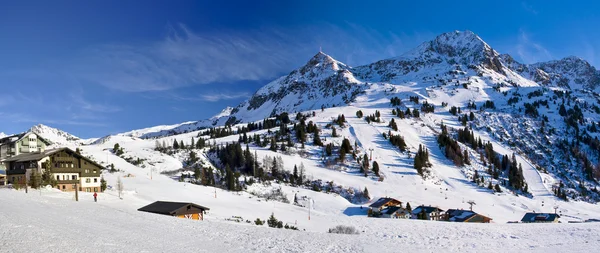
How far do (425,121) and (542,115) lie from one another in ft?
216

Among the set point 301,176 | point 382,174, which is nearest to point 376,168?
point 382,174

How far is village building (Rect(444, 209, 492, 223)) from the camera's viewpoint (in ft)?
223

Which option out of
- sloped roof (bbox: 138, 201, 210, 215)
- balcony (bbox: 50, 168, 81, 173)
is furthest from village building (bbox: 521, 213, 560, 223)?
balcony (bbox: 50, 168, 81, 173)

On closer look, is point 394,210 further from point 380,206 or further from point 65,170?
point 65,170

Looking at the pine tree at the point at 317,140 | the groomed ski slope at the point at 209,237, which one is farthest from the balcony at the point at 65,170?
the pine tree at the point at 317,140

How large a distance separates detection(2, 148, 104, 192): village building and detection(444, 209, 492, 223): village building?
5915cm

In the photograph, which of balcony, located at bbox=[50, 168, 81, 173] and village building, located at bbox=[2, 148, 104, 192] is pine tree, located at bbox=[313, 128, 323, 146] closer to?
village building, located at bbox=[2, 148, 104, 192]

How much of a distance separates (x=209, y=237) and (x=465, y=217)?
2236 inches

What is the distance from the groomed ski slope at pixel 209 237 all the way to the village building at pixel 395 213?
3787cm

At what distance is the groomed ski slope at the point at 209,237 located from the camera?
1889 cm

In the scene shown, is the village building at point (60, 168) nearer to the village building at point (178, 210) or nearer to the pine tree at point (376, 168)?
the village building at point (178, 210)

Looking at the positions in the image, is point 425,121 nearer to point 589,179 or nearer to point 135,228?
point 589,179

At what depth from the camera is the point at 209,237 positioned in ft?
77.1

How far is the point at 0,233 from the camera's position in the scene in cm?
1831
